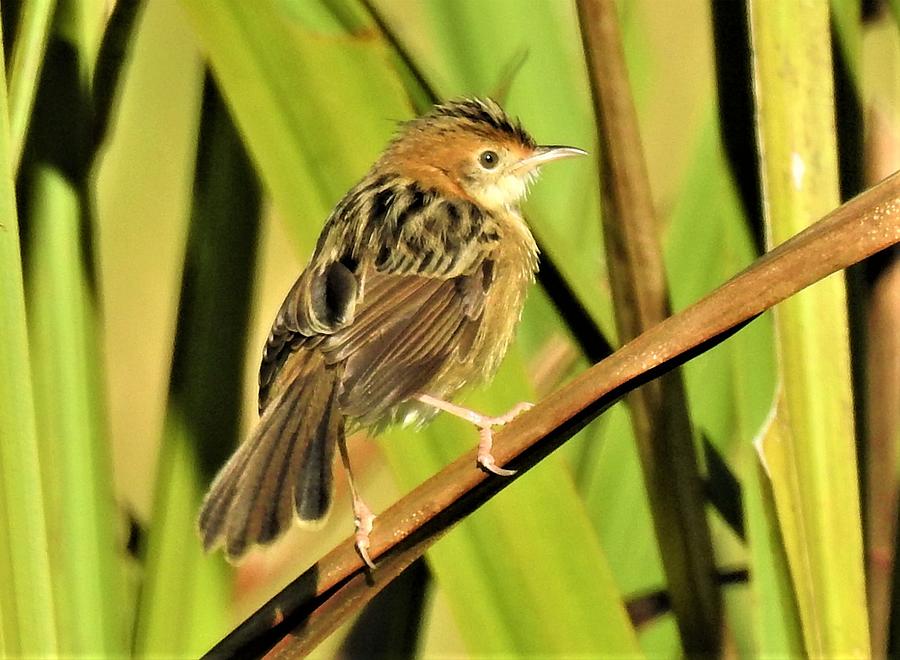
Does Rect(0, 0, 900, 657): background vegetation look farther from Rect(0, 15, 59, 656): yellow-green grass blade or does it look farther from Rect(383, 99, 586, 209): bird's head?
Rect(383, 99, 586, 209): bird's head

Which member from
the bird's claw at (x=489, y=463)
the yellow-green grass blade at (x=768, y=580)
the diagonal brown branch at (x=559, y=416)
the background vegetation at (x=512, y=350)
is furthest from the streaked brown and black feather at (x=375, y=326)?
the yellow-green grass blade at (x=768, y=580)

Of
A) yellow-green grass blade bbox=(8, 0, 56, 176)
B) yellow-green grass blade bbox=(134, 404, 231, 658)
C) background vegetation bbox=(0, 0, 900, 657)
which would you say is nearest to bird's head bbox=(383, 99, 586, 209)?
background vegetation bbox=(0, 0, 900, 657)

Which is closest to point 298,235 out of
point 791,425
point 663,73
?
point 791,425

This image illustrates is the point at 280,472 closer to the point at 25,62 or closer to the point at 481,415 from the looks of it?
the point at 481,415

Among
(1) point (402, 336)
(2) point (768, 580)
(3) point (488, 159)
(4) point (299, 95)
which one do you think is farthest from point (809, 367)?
(3) point (488, 159)

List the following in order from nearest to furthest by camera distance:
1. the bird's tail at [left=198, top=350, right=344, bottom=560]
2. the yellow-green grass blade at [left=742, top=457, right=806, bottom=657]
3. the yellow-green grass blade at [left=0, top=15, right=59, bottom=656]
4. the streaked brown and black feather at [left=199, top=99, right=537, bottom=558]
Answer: the yellow-green grass blade at [left=0, top=15, right=59, bottom=656] < the yellow-green grass blade at [left=742, top=457, right=806, bottom=657] < the bird's tail at [left=198, top=350, right=344, bottom=560] < the streaked brown and black feather at [left=199, top=99, right=537, bottom=558]
